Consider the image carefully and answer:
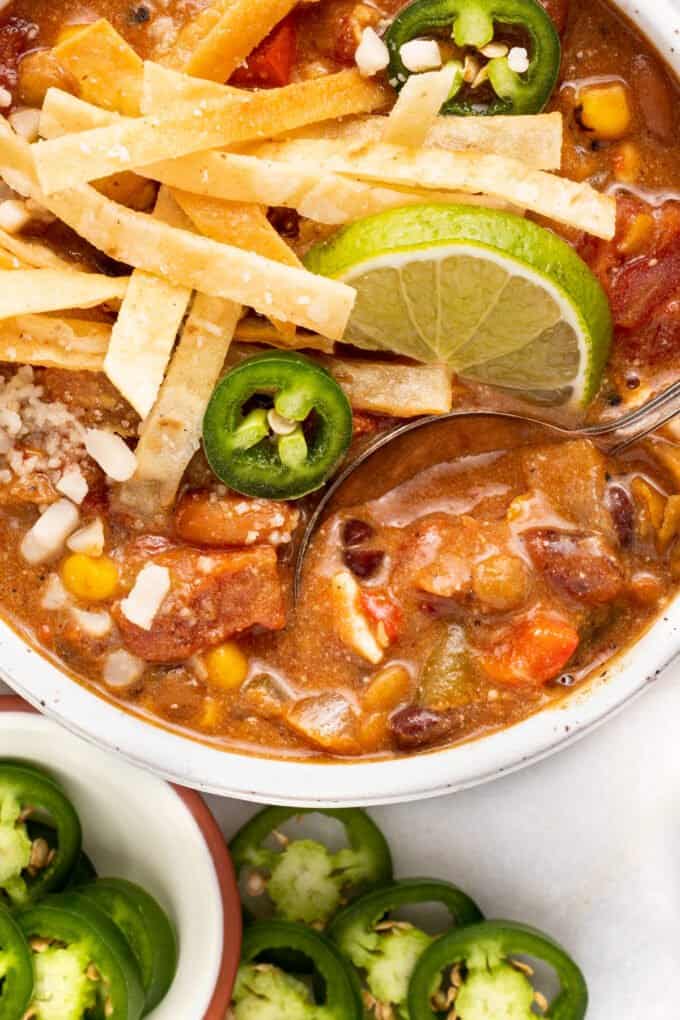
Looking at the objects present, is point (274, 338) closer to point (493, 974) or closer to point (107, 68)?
point (107, 68)

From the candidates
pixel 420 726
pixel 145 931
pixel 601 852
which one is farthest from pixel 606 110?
pixel 145 931

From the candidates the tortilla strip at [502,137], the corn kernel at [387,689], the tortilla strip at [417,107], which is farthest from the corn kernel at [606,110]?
the corn kernel at [387,689]

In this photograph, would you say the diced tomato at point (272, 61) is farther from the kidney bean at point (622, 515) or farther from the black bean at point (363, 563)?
the kidney bean at point (622, 515)

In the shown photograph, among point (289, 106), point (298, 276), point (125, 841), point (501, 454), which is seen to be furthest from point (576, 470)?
point (125, 841)

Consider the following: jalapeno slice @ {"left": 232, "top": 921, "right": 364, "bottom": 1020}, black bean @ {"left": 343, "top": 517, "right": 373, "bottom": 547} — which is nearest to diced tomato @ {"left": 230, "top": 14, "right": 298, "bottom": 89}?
black bean @ {"left": 343, "top": 517, "right": 373, "bottom": 547}

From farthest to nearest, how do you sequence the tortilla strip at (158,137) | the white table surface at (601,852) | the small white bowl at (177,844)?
the white table surface at (601,852) < the small white bowl at (177,844) < the tortilla strip at (158,137)

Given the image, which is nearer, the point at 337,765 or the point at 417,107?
the point at 417,107

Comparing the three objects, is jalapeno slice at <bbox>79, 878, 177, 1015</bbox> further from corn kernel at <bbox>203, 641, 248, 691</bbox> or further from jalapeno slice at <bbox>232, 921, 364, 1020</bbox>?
corn kernel at <bbox>203, 641, 248, 691</bbox>
